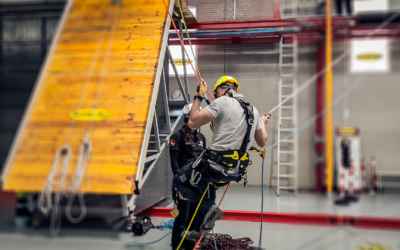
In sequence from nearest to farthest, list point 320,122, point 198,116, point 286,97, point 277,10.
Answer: point 320,122 < point 198,116 < point 286,97 < point 277,10

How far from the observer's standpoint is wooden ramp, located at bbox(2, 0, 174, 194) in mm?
2256

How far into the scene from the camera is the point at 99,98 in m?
2.54

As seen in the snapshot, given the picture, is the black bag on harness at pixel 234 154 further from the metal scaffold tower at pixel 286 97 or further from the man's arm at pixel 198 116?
the metal scaffold tower at pixel 286 97

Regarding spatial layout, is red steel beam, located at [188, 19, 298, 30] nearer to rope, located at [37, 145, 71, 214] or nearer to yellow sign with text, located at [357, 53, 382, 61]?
yellow sign with text, located at [357, 53, 382, 61]

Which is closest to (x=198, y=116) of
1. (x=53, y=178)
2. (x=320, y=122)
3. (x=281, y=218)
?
(x=320, y=122)

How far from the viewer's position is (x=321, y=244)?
2145 millimetres

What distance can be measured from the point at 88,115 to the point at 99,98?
0.22m

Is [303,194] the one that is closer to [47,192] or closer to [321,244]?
[321,244]

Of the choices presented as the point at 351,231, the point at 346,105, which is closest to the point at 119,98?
the point at 346,105

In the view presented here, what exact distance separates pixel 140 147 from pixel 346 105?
5.64ft

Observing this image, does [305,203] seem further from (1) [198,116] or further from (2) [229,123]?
(1) [198,116]

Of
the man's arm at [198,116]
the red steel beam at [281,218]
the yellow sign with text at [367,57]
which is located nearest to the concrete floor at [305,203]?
the red steel beam at [281,218]

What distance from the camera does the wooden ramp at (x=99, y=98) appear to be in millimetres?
2256

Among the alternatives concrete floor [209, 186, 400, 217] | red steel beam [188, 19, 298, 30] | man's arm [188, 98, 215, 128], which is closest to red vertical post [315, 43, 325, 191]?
concrete floor [209, 186, 400, 217]
